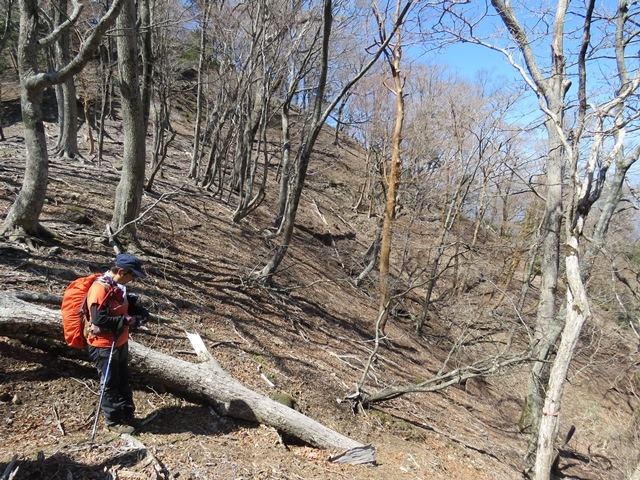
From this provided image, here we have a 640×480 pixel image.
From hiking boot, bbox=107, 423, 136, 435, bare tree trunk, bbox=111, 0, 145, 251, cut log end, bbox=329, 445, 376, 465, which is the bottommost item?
cut log end, bbox=329, 445, 376, 465

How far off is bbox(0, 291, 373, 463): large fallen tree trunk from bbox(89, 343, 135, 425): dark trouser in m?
0.42

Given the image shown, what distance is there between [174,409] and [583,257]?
28.0 ft

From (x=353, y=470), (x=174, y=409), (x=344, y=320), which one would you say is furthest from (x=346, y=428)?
(x=344, y=320)

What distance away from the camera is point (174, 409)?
4.28 metres

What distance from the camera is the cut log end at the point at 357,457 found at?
15.0ft

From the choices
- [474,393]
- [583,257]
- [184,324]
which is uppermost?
[583,257]

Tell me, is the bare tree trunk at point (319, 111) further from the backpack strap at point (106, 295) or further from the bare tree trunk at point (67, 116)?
the bare tree trunk at point (67, 116)

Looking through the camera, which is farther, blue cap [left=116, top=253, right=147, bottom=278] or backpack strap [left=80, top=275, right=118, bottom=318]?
blue cap [left=116, top=253, right=147, bottom=278]

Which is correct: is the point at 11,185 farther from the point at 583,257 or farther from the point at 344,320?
the point at 583,257

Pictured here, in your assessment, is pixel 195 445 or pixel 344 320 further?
pixel 344 320

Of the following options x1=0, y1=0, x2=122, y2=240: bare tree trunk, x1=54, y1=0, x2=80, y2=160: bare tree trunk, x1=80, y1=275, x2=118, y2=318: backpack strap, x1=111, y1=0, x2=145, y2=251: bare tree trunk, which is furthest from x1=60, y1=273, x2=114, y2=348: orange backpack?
x1=54, y1=0, x2=80, y2=160: bare tree trunk

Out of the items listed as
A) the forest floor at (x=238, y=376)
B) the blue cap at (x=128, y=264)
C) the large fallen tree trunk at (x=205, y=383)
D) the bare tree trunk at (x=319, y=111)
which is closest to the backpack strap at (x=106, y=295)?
the blue cap at (x=128, y=264)

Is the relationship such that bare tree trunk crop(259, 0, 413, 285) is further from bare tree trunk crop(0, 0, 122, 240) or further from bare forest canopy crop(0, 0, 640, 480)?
bare tree trunk crop(0, 0, 122, 240)

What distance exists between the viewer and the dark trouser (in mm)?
3613
